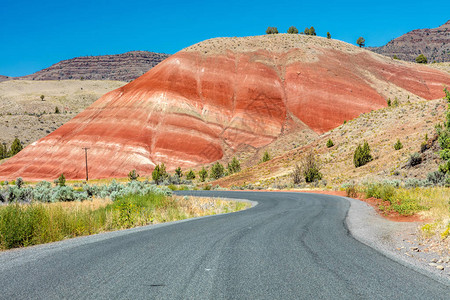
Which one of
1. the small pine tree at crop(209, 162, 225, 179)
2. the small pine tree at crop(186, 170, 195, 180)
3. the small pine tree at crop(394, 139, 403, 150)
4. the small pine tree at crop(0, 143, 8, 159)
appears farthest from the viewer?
the small pine tree at crop(0, 143, 8, 159)

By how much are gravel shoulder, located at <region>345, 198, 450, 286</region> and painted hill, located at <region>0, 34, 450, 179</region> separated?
57.5 metres

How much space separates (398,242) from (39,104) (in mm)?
138703

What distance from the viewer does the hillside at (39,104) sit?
101m

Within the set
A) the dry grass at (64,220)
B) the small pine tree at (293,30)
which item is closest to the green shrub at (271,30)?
the small pine tree at (293,30)

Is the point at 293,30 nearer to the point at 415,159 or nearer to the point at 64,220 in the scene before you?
the point at 415,159

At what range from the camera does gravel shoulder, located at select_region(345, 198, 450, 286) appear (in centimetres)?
621

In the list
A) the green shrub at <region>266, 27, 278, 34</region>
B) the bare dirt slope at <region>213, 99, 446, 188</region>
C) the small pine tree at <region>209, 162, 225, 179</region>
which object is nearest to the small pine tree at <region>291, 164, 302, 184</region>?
the bare dirt slope at <region>213, 99, 446, 188</region>

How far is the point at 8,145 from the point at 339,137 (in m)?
86.9

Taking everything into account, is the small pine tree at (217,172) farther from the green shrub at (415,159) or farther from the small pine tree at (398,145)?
the green shrub at (415,159)

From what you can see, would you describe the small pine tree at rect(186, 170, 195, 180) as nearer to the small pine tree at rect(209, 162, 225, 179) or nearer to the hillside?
the small pine tree at rect(209, 162, 225, 179)

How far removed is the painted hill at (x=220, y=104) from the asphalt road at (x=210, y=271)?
59.7 meters

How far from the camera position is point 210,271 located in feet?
18.5

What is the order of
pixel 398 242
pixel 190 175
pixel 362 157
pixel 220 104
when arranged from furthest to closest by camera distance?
1. pixel 220 104
2. pixel 190 175
3. pixel 362 157
4. pixel 398 242

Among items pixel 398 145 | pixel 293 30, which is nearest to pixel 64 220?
pixel 398 145
